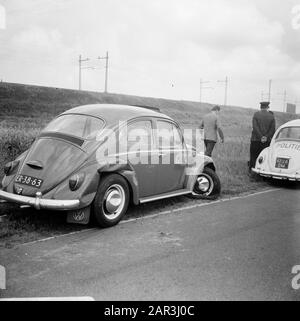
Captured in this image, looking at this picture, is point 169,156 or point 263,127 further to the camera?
point 263,127

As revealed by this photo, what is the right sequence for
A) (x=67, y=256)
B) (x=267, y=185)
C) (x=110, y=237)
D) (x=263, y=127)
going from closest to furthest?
1. (x=67, y=256)
2. (x=110, y=237)
3. (x=267, y=185)
4. (x=263, y=127)

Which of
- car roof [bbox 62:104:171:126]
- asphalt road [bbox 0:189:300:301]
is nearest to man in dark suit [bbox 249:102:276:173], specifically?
asphalt road [bbox 0:189:300:301]

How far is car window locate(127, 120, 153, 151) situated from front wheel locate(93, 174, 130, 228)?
679 mm

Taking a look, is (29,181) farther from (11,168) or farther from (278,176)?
(278,176)

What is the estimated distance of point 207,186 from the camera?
7.93 metres

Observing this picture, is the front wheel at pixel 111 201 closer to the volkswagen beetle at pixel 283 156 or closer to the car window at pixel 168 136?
the car window at pixel 168 136

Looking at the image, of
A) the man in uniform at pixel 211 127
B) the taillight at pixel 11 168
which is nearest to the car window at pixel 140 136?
the taillight at pixel 11 168

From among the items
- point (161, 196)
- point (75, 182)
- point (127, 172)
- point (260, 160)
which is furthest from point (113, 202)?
point (260, 160)

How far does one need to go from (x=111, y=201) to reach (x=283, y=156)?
209 inches

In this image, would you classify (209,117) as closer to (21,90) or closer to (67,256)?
(67,256)
